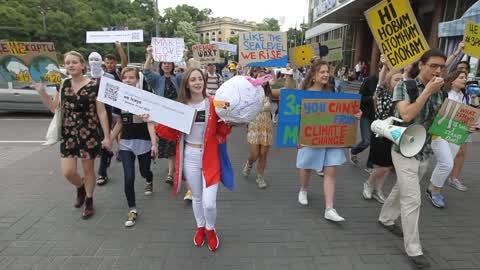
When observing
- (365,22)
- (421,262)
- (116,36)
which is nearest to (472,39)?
(421,262)

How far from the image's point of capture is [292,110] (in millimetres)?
3791

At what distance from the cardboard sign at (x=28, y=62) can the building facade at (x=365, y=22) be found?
46.5 ft

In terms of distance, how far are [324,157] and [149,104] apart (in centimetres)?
213

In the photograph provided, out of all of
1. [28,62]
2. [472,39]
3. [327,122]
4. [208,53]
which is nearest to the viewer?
[327,122]

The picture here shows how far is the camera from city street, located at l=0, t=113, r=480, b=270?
2990 millimetres

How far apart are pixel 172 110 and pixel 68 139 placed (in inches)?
58.9

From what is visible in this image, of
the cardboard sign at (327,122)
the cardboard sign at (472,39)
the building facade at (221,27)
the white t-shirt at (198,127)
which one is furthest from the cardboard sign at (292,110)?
the building facade at (221,27)

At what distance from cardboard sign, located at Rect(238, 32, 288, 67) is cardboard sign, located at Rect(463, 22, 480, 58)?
8.06 feet

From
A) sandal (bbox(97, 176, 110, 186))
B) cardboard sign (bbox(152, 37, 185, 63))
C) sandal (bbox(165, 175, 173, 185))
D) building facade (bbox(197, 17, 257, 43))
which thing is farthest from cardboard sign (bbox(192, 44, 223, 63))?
building facade (bbox(197, 17, 257, 43))

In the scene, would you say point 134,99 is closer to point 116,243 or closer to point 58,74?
point 116,243

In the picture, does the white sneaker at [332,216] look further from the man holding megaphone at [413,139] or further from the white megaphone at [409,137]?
the white megaphone at [409,137]

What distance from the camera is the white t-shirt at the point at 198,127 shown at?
3.03 meters

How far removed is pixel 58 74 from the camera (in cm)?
409

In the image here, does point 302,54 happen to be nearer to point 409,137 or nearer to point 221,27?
point 409,137
